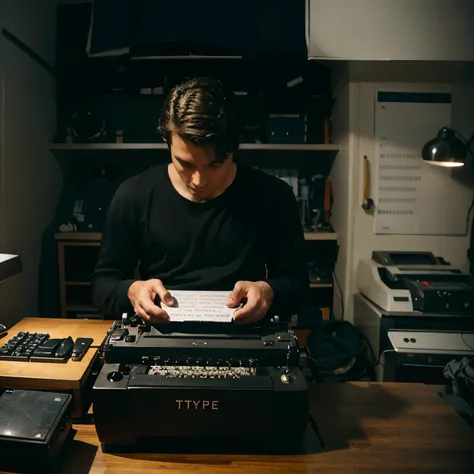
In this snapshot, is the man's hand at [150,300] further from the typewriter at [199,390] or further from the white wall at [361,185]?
the white wall at [361,185]

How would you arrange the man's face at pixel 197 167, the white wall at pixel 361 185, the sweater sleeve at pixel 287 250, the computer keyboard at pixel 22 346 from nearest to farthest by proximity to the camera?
→ the computer keyboard at pixel 22 346 → the man's face at pixel 197 167 → the sweater sleeve at pixel 287 250 → the white wall at pixel 361 185

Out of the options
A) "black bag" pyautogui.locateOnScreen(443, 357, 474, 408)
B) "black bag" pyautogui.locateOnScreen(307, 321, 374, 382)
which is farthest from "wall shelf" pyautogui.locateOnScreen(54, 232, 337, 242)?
"black bag" pyautogui.locateOnScreen(443, 357, 474, 408)

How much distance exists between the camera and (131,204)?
58.9 inches

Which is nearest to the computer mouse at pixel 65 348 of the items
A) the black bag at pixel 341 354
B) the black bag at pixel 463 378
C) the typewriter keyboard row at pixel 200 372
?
the typewriter keyboard row at pixel 200 372

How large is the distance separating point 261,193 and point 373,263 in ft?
4.30

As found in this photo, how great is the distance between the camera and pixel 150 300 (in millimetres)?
1057

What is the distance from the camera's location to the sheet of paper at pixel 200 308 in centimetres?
97

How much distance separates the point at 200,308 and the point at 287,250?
0.53 m

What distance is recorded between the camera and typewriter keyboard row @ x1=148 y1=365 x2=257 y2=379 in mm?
965

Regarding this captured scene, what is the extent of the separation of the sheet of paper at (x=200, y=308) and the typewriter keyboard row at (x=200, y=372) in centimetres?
9

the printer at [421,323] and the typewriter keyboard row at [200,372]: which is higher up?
the typewriter keyboard row at [200,372]

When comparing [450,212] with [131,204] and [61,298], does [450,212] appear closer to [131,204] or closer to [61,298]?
[131,204]

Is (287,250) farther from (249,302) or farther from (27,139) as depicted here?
(27,139)

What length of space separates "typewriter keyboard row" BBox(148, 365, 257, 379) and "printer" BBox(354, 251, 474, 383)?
58.8 inches
